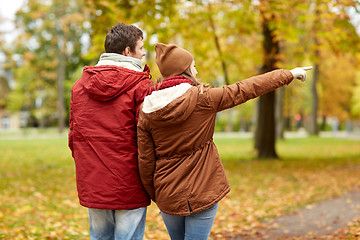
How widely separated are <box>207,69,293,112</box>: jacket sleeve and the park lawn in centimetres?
152

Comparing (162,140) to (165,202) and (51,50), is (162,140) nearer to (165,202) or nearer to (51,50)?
(165,202)

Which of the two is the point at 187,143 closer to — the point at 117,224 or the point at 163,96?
the point at 163,96

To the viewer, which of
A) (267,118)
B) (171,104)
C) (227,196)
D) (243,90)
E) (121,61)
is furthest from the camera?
(267,118)

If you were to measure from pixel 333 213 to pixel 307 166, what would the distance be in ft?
21.3

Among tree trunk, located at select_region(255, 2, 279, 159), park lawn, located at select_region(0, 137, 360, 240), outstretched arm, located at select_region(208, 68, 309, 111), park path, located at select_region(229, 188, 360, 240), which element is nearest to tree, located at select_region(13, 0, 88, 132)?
tree trunk, located at select_region(255, 2, 279, 159)

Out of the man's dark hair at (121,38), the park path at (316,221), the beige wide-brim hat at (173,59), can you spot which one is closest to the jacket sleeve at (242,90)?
the beige wide-brim hat at (173,59)

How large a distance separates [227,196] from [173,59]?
3.36 feet

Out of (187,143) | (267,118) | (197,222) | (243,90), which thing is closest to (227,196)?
A: (197,222)

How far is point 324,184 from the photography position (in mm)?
9961

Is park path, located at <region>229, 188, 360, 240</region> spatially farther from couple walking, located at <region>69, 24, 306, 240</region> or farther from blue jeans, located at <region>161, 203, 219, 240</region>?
couple walking, located at <region>69, 24, 306, 240</region>

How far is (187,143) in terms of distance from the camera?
2479mm

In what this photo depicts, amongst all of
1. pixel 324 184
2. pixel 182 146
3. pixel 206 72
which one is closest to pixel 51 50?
pixel 206 72

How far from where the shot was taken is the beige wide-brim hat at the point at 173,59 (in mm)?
2502

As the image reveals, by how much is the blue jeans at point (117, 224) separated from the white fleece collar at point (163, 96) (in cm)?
71
